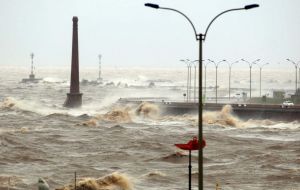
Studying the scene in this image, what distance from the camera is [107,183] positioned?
35594 millimetres

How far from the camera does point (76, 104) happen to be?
111500 millimetres

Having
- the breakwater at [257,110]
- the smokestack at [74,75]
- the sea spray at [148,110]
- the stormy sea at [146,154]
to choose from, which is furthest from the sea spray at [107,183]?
the smokestack at [74,75]

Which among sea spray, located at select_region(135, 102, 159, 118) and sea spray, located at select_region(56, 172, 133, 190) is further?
sea spray, located at select_region(135, 102, 159, 118)

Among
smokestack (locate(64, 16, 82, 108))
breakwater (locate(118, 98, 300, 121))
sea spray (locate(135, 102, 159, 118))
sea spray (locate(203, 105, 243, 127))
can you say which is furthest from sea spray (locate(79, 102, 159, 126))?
sea spray (locate(203, 105, 243, 127))

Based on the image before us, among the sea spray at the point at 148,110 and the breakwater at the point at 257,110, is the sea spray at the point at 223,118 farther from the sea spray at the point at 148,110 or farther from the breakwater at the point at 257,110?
the sea spray at the point at 148,110

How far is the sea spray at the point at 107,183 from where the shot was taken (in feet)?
112

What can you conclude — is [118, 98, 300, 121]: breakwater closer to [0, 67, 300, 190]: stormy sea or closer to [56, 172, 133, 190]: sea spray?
[0, 67, 300, 190]: stormy sea

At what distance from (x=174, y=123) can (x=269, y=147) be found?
3312 cm

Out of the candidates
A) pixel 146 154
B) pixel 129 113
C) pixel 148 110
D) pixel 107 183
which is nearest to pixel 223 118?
pixel 148 110

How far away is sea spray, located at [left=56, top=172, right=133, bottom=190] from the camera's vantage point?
1346 inches

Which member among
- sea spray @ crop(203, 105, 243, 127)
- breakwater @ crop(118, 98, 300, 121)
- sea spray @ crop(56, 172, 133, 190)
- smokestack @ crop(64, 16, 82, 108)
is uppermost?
smokestack @ crop(64, 16, 82, 108)

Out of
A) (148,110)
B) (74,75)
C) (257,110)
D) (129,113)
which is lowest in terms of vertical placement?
(129,113)

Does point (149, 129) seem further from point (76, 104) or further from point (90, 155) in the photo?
point (76, 104)

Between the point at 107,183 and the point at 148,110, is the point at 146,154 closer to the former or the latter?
the point at 107,183
